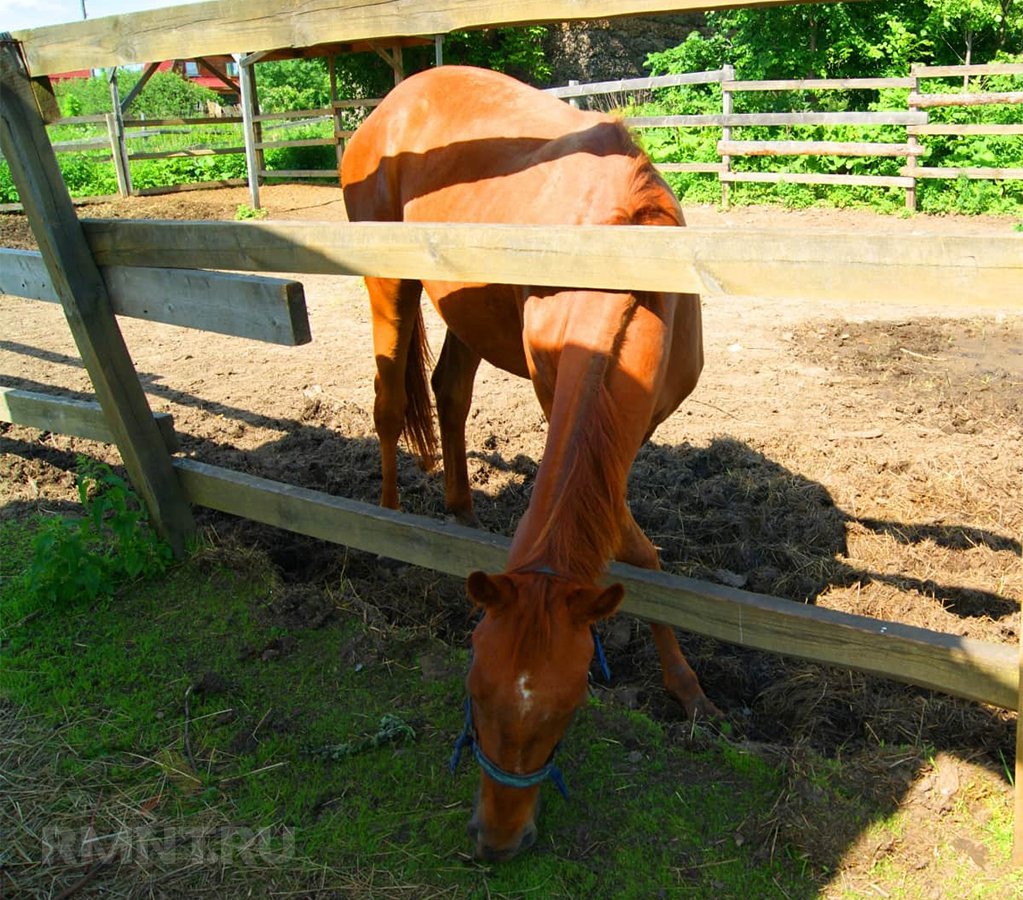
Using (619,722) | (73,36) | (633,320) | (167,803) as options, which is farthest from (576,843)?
(73,36)

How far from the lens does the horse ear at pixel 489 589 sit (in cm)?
206

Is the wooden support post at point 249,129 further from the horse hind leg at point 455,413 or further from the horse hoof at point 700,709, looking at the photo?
the horse hoof at point 700,709

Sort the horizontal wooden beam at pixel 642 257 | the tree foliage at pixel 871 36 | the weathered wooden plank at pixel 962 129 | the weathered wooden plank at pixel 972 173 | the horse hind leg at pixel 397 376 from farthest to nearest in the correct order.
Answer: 1. the tree foliage at pixel 871 36
2. the weathered wooden plank at pixel 962 129
3. the weathered wooden plank at pixel 972 173
4. the horse hind leg at pixel 397 376
5. the horizontal wooden beam at pixel 642 257

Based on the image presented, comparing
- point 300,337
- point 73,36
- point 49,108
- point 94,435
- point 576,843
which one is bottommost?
point 576,843

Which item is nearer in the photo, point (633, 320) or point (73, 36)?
point (633, 320)

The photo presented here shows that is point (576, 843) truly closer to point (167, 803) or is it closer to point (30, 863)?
point (167, 803)

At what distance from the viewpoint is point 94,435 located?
4.04 meters

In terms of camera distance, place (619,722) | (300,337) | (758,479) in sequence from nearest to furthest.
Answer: (619,722) → (300,337) → (758,479)

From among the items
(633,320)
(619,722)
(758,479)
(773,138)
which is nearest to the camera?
(633,320)

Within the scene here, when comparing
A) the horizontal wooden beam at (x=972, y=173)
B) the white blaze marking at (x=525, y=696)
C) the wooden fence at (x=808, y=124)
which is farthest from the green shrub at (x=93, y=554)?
the horizontal wooden beam at (x=972, y=173)

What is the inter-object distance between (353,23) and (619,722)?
2.45 metres

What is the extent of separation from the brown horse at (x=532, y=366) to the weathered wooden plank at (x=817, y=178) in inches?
441

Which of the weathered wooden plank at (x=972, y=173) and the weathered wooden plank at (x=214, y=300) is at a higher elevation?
the weathered wooden plank at (x=214, y=300)

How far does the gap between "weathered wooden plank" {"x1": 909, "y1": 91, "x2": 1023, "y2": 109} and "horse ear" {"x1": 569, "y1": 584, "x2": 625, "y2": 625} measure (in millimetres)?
14023
